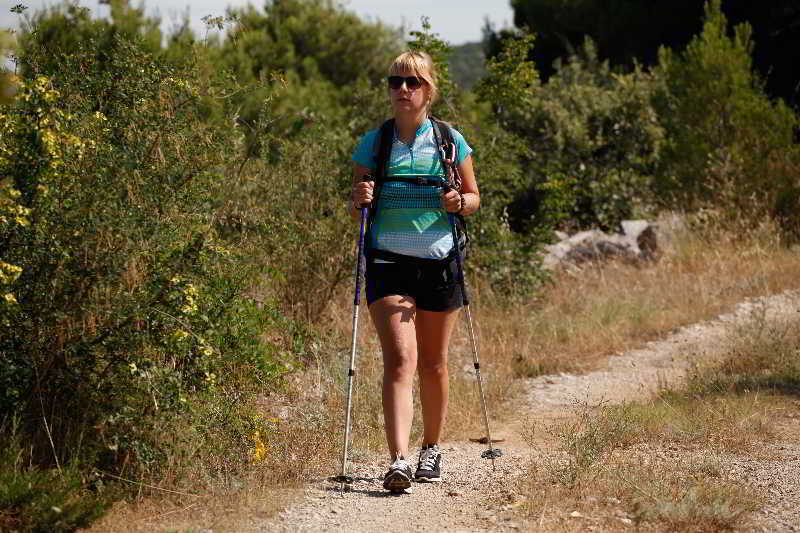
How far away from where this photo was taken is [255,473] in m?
5.31

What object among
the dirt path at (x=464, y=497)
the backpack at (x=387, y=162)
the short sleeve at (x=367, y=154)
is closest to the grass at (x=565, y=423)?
the dirt path at (x=464, y=497)

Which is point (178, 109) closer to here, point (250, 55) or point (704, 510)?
point (704, 510)

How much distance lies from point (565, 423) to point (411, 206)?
2327 millimetres

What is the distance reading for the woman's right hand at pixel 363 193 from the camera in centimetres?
525

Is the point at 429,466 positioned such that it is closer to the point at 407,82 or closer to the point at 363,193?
the point at 363,193

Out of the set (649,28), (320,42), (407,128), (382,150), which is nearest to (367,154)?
Answer: (382,150)

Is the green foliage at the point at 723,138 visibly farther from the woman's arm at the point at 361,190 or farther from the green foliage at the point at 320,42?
the woman's arm at the point at 361,190

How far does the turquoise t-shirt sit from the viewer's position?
5.29m

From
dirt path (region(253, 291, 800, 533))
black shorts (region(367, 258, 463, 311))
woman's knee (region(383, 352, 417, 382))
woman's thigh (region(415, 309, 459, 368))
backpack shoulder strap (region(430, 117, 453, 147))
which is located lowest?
dirt path (region(253, 291, 800, 533))

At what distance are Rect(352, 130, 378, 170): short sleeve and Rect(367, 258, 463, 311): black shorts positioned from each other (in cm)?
50

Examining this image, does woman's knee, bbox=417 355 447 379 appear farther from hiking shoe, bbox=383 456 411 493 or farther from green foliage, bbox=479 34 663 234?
green foliage, bbox=479 34 663 234

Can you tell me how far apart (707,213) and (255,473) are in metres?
10.0

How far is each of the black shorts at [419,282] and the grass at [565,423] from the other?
3.37ft

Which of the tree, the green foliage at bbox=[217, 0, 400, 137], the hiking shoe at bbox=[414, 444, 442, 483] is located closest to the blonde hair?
the hiking shoe at bbox=[414, 444, 442, 483]
